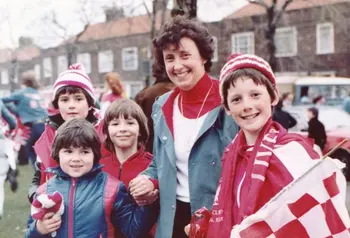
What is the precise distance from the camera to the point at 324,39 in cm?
3359

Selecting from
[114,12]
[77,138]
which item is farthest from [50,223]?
[114,12]

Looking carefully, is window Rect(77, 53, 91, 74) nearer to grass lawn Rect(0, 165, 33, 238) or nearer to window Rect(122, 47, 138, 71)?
window Rect(122, 47, 138, 71)

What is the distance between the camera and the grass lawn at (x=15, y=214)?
673 centimetres

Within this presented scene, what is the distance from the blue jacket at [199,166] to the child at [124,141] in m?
0.44

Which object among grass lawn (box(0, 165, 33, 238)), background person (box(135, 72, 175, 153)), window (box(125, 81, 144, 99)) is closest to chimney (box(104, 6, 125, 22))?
grass lawn (box(0, 165, 33, 238))

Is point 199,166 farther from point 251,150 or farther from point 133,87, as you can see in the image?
point 133,87

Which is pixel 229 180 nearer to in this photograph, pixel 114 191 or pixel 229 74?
pixel 229 74

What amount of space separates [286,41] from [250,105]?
110 feet

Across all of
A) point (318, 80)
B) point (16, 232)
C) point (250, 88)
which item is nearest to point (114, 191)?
point (250, 88)

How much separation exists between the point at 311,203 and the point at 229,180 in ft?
1.41

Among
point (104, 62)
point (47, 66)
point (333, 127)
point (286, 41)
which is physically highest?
point (286, 41)

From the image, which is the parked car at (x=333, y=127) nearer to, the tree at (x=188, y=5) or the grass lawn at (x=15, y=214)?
the tree at (x=188, y=5)

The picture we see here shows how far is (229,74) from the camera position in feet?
8.39

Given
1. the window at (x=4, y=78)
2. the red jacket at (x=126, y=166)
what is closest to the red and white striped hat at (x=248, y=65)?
the red jacket at (x=126, y=166)
